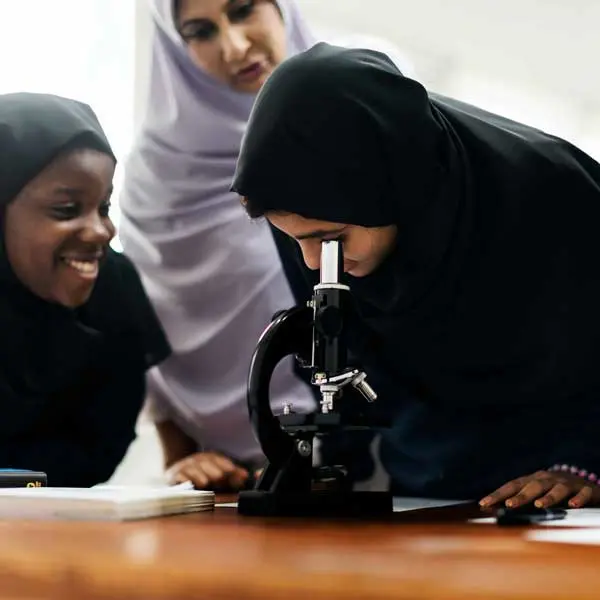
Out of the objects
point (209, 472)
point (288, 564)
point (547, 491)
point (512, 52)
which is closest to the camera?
point (288, 564)

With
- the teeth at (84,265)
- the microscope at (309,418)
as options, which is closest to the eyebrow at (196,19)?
the teeth at (84,265)

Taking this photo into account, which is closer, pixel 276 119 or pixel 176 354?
pixel 276 119

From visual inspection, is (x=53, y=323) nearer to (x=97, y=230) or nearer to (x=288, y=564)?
(x=97, y=230)

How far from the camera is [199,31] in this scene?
1664mm

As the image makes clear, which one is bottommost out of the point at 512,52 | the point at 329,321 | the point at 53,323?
the point at 329,321

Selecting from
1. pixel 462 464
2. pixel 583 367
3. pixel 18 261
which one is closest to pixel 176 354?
pixel 18 261

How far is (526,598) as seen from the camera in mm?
511

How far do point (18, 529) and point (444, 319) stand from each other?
735 millimetres

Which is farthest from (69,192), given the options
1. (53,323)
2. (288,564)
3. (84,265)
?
(288,564)

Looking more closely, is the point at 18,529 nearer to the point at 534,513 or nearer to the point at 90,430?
the point at 534,513

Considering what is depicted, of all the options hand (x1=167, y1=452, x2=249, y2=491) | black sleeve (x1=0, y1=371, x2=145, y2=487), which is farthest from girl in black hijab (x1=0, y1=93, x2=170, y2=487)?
hand (x1=167, y1=452, x2=249, y2=491)

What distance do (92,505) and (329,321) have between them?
1.05 ft

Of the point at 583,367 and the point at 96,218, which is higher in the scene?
the point at 96,218

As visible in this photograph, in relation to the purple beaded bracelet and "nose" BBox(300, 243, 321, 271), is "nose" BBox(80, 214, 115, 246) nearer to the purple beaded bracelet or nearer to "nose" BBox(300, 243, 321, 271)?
"nose" BBox(300, 243, 321, 271)
